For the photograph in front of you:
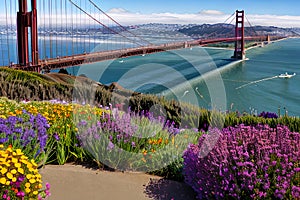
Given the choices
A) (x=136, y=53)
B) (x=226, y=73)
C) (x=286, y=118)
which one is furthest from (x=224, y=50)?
(x=286, y=118)

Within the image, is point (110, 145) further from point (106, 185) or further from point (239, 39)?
point (239, 39)

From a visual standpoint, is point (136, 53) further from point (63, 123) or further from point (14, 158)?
point (14, 158)

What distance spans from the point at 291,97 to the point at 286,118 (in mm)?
31311

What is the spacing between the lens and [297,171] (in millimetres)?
2871

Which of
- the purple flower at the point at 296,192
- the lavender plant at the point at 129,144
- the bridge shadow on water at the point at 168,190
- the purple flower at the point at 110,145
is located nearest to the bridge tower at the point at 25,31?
the lavender plant at the point at 129,144

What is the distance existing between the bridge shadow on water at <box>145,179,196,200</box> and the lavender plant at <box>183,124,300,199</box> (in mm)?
177

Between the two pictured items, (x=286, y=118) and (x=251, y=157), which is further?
(x=286, y=118)

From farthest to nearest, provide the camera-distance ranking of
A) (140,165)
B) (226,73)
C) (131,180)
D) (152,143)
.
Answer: (226,73), (152,143), (140,165), (131,180)

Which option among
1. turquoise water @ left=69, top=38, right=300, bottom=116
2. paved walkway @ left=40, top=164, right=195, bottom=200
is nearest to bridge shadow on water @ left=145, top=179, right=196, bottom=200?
paved walkway @ left=40, top=164, right=195, bottom=200

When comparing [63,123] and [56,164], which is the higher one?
[63,123]

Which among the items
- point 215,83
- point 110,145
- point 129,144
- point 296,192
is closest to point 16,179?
point 110,145

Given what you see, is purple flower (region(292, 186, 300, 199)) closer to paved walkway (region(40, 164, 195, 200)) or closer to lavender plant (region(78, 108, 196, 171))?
paved walkway (region(40, 164, 195, 200))

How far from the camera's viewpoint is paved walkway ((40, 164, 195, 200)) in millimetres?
3371

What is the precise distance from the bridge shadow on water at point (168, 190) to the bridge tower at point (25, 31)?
1726 centimetres
